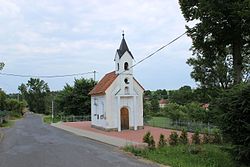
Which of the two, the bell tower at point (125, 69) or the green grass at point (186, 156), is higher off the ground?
the bell tower at point (125, 69)

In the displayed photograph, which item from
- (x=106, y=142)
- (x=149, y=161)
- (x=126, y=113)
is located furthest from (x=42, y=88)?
(x=149, y=161)

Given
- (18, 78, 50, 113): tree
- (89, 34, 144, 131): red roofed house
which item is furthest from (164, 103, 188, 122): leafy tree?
(18, 78, 50, 113): tree

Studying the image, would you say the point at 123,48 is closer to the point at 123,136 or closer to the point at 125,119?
the point at 125,119

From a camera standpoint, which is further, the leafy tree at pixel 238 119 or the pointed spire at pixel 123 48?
the pointed spire at pixel 123 48

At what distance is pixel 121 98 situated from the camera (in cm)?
3597

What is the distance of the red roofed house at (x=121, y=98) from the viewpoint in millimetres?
35438

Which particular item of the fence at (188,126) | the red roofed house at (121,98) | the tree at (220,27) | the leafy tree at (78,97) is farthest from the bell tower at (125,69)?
the leafy tree at (78,97)

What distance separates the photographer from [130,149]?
63.4ft

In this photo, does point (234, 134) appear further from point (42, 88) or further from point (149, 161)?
point (42, 88)

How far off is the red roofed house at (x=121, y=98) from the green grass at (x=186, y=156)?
15.5m

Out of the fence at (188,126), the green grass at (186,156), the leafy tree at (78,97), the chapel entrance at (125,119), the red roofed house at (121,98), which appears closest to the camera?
the green grass at (186,156)

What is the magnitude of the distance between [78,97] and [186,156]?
135ft

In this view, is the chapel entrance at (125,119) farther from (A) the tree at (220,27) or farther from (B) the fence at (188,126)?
(A) the tree at (220,27)

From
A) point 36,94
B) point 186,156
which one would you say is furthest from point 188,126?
point 36,94
